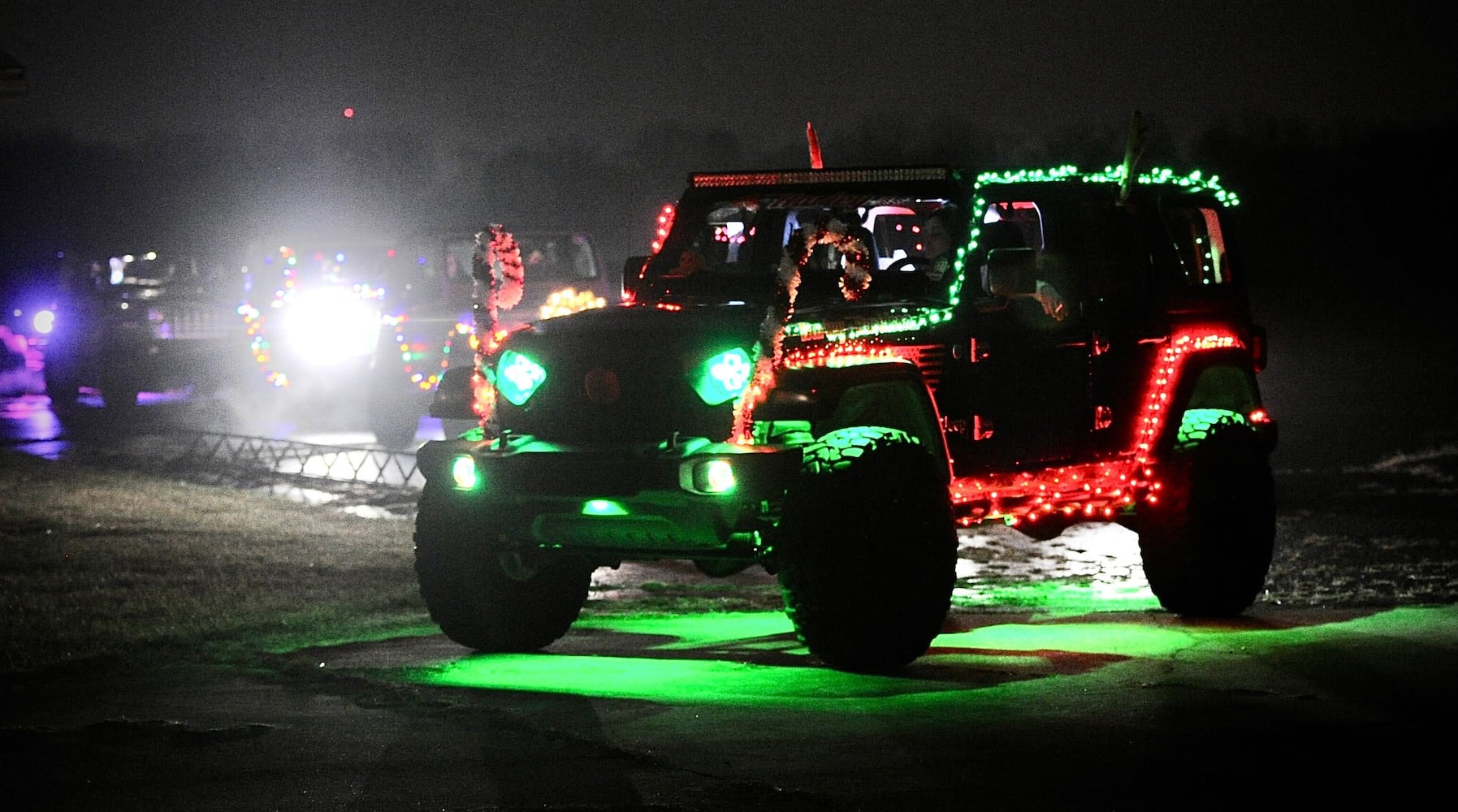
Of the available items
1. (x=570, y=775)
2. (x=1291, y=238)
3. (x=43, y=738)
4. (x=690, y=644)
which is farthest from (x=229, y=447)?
(x=1291, y=238)

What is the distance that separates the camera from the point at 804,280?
9.73 meters

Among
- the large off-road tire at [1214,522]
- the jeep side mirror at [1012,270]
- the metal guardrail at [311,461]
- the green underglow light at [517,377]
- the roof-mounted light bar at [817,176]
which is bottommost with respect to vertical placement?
the metal guardrail at [311,461]

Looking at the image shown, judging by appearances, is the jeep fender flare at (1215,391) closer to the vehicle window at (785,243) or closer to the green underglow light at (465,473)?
the vehicle window at (785,243)

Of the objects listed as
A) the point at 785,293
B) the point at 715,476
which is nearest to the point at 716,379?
the point at 715,476

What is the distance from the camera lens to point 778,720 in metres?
7.52

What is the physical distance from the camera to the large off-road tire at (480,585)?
9094 mm

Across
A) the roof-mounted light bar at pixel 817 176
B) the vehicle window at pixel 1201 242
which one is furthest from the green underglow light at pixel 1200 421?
the roof-mounted light bar at pixel 817 176

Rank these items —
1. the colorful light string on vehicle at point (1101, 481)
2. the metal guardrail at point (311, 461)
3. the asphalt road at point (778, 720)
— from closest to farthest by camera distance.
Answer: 1. the asphalt road at point (778, 720)
2. the colorful light string on vehicle at point (1101, 481)
3. the metal guardrail at point (311, 461)

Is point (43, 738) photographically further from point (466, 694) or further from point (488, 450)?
point (488, 450)

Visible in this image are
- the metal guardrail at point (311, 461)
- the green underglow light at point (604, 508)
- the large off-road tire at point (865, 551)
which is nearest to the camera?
the large off-road tire at point (865, 551)

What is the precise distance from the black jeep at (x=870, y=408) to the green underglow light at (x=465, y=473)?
0.08 feet

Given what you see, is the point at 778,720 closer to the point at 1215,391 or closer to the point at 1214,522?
the point at 1214,522

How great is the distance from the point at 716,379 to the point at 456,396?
1.71m

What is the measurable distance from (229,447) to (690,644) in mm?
11393
